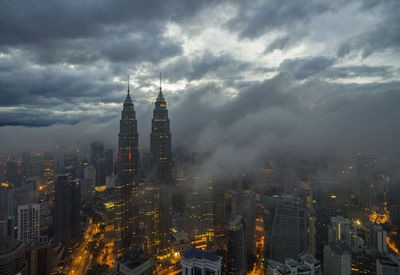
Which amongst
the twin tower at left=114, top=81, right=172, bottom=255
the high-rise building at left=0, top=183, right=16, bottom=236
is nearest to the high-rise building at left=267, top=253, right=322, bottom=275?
the twin tower at left=114, top=81, right=172, bottom=255

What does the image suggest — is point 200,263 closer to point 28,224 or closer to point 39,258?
point 39,258

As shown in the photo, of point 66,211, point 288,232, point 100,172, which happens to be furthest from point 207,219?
point 100,172

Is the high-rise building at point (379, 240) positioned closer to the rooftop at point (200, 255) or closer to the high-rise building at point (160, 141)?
the rooftop at point (200, 255)

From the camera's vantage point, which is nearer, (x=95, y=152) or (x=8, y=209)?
(x=8, y=209)

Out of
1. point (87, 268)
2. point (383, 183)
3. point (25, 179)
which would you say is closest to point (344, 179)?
point (383, 183)

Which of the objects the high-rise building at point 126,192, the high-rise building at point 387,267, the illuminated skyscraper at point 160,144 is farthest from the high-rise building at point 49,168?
the high-rise building at point 387,267
